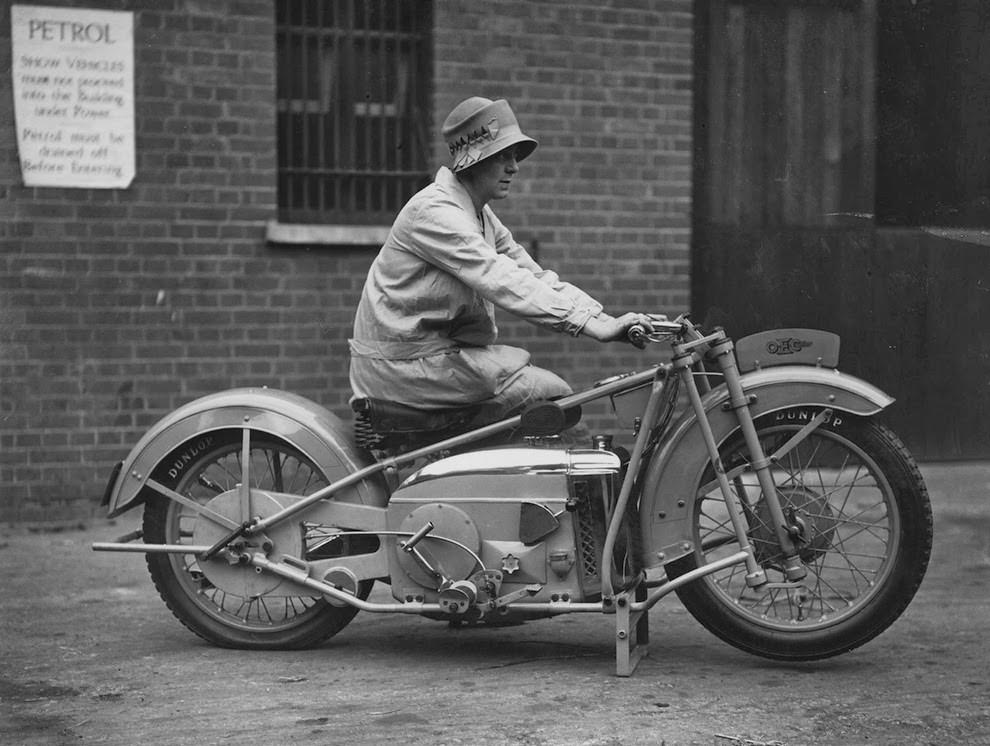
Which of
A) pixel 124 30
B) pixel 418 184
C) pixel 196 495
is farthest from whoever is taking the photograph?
pixel 418 184

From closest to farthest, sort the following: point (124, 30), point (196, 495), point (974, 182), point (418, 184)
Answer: point (196, 495)
point (124, 30)
point (418, 184)
point (974, 182)

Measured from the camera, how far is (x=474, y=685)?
15.2 ft

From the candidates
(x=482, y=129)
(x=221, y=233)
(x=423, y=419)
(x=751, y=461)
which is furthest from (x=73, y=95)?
(x=751, y=461)

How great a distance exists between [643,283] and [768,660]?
3921 mm

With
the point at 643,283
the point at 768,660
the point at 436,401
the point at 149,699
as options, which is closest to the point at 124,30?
the point at 643,283

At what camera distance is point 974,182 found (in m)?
8.97

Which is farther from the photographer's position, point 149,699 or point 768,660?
point 768,660

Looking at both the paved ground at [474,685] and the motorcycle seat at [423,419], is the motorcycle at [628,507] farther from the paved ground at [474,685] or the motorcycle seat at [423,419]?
the paved ground at [474,685]

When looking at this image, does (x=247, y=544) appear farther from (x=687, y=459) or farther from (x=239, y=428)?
(x=687, y=459)

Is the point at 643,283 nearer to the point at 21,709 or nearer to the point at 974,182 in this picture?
the point at 974,182

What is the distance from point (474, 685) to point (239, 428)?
125cm

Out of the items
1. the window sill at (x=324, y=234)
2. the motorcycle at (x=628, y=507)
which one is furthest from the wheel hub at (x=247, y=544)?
the window sill at (x=324, y=234)

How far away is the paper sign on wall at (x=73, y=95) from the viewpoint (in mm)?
7613

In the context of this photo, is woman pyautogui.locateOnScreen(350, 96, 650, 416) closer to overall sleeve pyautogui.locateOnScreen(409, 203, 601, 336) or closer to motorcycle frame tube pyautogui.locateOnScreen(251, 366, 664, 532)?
overall sleeve pyautogui.locateOnScreen(409, 203, 601, 336)
